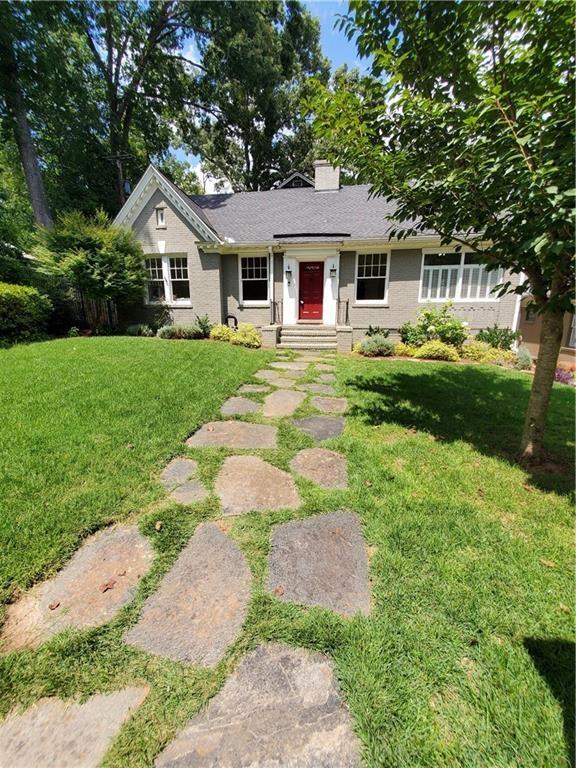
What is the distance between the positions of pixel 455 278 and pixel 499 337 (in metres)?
2.41

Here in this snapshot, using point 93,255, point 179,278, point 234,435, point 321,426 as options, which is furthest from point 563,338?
point 93,255

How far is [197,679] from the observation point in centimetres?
149

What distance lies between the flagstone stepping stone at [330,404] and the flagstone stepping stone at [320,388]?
1.07ft

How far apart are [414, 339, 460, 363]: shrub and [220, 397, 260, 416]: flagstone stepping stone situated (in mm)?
5911

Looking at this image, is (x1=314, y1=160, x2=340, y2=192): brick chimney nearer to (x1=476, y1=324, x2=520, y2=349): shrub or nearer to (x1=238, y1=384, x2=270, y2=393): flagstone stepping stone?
(x1=476, y1=324, x2=520, y2=349): shrub

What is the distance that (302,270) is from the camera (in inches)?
475

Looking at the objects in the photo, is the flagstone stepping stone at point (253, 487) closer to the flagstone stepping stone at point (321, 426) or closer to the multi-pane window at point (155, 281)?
the flagstone stepping stone at point (321, 426)

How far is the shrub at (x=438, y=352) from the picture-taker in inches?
352

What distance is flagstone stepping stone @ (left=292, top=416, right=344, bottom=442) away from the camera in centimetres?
407

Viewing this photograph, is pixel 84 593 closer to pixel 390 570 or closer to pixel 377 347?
pixel 390 570

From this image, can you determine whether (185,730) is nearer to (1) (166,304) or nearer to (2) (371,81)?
(2) (371,81)

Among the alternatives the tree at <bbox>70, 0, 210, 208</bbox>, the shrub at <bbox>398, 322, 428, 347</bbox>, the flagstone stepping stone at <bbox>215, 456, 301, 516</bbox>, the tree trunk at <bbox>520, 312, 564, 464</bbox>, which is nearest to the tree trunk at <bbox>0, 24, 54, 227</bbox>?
the tree at <bbox>70, 0, 210, 208</bbox>

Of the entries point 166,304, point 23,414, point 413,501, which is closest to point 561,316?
point 413,501

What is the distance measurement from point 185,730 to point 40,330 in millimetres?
11595
